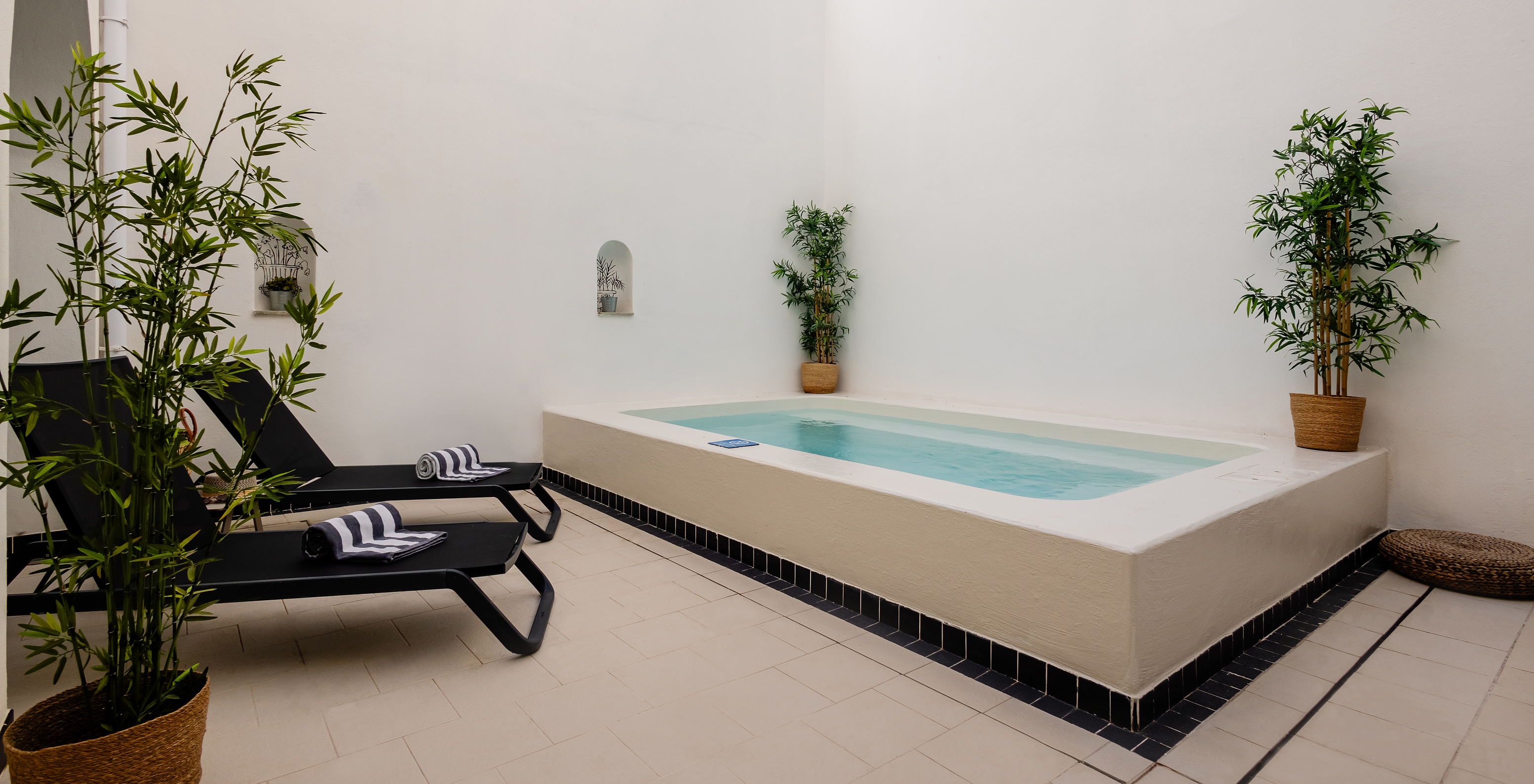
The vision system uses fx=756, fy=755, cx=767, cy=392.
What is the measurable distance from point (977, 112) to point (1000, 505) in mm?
4330

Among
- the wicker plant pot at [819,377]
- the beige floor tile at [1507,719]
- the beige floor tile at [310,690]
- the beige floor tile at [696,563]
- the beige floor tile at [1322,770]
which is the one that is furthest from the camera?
the wicker plant pot at [819,377]

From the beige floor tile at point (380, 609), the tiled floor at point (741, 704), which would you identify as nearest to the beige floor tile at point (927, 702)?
the tiled floor at point (741, 704)

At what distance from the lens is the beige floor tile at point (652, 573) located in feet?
10.6

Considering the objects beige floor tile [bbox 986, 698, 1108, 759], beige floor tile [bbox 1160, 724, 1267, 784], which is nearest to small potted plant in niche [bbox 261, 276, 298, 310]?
beige floor tile [bbox 986, 698, 1108, 759]

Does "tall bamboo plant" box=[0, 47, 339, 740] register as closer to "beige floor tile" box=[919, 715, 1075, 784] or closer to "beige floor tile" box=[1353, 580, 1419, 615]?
"beige floor tile" box=[919, 715, 1075, 784]

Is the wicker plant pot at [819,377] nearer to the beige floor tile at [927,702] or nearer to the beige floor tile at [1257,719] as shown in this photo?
the beige floor tile at [927,702]

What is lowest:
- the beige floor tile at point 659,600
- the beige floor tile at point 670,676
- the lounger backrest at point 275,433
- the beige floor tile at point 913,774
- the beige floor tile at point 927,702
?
the beige floor tile at point 913,774

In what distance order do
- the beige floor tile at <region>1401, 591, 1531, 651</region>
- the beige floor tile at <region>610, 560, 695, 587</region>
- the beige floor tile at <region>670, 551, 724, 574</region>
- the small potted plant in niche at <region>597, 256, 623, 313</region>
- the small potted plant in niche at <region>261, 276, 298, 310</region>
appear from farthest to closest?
1. the small potted plant in niche at <region>597, 256, 623, 313</region>
2. the small potted plant in niche at <region>261, 276, 298, 310</region>
3. the beige floor tile at <region>670, 551, 724, 574</region>
4. the beige floor tile at <region>610, 560, 695, 587</region>
5. the beige floor tile at <region>1401, 591, 1531, 651</region>

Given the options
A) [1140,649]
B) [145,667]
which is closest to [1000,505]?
[1140,649]

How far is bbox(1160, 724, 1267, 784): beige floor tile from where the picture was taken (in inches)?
71.9

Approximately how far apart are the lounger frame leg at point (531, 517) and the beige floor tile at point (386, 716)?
1.43 metres

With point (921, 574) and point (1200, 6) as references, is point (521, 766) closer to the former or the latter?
point (921, 574)

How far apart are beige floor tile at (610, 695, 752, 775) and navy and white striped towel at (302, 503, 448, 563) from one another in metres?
1.10

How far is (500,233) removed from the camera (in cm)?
539
